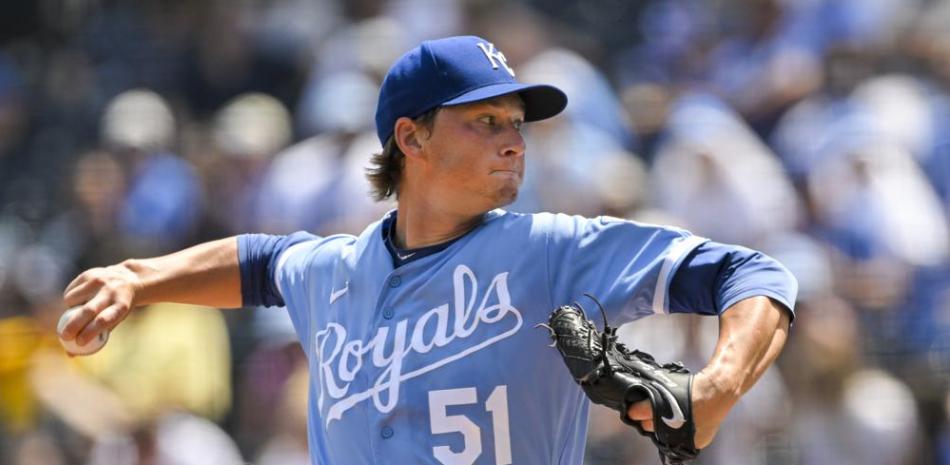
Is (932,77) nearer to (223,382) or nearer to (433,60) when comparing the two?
(223,382)

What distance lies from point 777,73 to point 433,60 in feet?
12.7

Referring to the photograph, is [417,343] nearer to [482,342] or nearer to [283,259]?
[482,342]

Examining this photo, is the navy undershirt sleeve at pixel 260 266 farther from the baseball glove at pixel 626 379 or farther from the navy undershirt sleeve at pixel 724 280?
the navy undershirt sleeve at pixel 724 280

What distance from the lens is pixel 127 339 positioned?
6.45m

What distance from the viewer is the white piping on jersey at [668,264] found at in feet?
8.93

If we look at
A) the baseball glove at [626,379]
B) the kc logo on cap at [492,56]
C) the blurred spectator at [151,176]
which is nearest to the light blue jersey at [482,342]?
the baseball glove at [626,379]

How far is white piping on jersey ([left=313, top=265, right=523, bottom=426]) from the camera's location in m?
2.89

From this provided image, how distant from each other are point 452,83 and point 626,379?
0.83m

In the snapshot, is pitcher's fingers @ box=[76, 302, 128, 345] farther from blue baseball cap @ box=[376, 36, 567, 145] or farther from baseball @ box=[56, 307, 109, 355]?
blue baseball cap @ box=[376, 36, 567, 145]

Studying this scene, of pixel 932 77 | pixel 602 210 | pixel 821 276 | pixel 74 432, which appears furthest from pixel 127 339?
pixel 932 77

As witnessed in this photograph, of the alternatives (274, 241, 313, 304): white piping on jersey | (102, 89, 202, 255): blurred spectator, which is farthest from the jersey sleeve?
(102, 89, 202, 255): blurred spectator

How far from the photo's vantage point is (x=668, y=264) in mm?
2725

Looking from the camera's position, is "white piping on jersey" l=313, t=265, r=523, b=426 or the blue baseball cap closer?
"white piping on jersey" l=313, t=265, r=523, b=426

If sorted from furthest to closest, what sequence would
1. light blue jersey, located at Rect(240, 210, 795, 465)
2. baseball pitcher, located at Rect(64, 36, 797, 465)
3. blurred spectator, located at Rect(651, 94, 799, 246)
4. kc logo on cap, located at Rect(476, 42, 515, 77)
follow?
blurred spectator, located at Rect(651, 94, 799, 246) → kc logo on cap, located at Rect(476, 42, 515, 77) → light blue jersey, located at Rect(240, 210, 795, 465) → baseball pitcher, located at Rect(64, 36, 797, 465)
